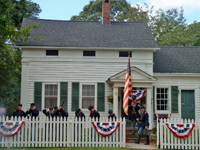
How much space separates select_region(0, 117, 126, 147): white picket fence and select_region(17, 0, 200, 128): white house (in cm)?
491

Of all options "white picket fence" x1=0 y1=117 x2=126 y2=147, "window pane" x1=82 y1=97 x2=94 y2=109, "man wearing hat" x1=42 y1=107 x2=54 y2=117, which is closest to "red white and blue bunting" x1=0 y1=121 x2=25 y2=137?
"white picket fence" x1=0 y1=117 x2=126 y2=147

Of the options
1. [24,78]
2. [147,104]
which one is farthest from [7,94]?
[147,104]

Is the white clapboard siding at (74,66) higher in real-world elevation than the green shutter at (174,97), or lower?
higher

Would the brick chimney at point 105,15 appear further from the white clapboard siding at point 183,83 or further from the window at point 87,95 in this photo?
the white clapboard siding at point 183,83

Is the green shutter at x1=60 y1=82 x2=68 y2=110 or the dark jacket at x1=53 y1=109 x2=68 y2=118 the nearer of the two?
the dark jacket at x1=53 y1=109 x2=68 y2=118

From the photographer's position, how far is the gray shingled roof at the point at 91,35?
16.9 metres

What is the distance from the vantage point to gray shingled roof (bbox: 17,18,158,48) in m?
16.9

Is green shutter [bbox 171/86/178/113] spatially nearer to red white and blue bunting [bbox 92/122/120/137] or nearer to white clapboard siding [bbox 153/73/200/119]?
white clapboard siding [bbox 153/73/200/119]

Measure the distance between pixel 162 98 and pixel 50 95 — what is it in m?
6.70

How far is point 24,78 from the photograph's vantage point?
16359mm

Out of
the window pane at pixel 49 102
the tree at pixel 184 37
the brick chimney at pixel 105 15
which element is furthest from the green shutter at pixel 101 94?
the tree at pixel 184 37

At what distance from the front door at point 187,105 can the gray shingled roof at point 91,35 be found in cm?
366

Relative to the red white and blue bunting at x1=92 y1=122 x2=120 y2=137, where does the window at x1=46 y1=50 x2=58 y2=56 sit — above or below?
above

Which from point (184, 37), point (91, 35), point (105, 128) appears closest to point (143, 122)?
point (105, 128)
